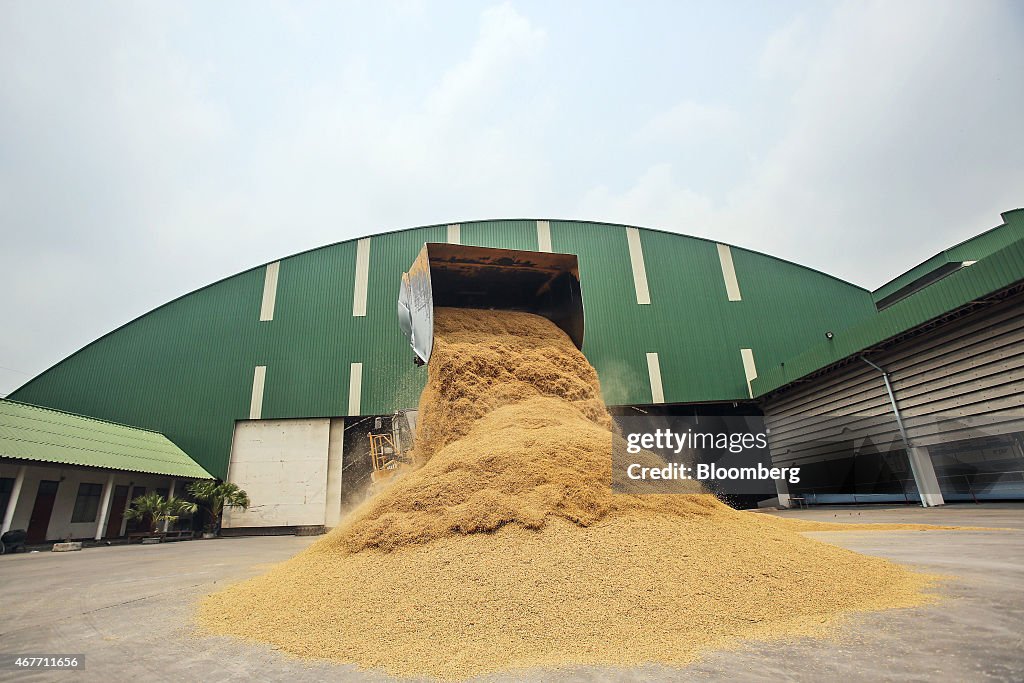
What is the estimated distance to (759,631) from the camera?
7.55 feet

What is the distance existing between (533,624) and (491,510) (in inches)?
46.8

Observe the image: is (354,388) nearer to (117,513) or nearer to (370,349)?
(370,349)

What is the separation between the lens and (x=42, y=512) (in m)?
13.9

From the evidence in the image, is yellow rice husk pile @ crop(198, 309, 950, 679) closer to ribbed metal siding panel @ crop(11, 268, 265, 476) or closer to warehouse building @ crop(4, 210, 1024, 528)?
warehouse building @ crop(4, 210, 1024, 528)

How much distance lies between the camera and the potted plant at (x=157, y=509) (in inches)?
605

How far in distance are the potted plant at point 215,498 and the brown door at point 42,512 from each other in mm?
3502

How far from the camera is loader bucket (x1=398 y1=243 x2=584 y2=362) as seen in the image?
670cm

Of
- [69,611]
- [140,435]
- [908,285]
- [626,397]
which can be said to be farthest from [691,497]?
[908,285]

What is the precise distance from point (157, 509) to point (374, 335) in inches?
344

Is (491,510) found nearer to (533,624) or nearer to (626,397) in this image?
(533,624)

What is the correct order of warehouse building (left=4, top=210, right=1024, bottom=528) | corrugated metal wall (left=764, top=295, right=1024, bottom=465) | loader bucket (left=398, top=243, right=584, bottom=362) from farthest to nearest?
warehouse building (left=4, top=210, right=1024, bottom=528)
corrugated metal wall (left=764, top=295, right=1024, bottom=465)
loader bucket (left=398, top=243, right=584, bottom=362)

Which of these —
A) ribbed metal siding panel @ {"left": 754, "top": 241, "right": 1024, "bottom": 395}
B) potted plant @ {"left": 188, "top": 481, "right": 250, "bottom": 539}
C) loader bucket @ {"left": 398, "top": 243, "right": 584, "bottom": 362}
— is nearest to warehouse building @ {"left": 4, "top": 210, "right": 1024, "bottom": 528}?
potted plant @ {"left": 188, "top": 481, "right": 250, "bottom": 539}

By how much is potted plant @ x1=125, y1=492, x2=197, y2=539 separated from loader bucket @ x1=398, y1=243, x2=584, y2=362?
44.9 ft

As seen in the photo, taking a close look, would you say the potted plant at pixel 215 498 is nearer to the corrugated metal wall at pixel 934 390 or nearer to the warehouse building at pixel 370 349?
the warehouse building at pixel 370 349
